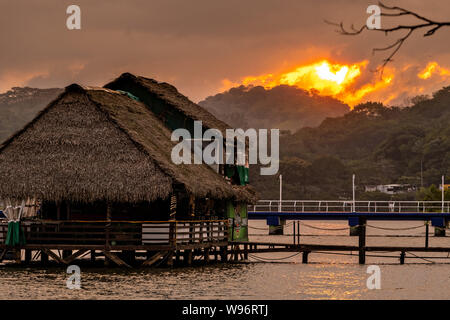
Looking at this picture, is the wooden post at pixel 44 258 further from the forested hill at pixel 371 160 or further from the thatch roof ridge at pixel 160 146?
the forested hill at pixel 371 160

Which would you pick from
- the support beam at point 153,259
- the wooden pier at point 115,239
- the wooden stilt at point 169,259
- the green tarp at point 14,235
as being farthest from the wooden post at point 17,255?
the wooden stilt at point 169,259

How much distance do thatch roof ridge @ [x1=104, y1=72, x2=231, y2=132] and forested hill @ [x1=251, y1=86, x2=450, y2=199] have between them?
81889 mm

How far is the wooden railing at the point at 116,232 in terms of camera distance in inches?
1177

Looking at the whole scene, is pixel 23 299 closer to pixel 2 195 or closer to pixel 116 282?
pixel 116 282

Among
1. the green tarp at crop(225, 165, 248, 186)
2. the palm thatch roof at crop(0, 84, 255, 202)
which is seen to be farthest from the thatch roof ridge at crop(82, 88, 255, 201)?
the green tarp at crop(225, 165, 248, 186)

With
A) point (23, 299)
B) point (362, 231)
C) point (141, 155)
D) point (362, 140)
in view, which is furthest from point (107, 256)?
point (362, 140)

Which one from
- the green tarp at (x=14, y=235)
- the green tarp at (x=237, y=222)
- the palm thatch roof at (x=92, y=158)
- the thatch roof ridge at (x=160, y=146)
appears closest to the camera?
the palm thatch roof at (x=92, y=158)

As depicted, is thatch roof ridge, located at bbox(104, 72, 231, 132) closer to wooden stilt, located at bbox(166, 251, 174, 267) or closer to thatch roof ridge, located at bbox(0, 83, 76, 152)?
thatch roof ridge, located at bbox(0, 83, 76, 152)

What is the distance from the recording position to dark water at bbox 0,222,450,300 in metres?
24.0

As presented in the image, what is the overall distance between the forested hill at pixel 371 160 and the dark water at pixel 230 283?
89.2 metres

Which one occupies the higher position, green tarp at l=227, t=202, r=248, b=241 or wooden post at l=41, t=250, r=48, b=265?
green tarp at l=227, t=202, r=248, b=241

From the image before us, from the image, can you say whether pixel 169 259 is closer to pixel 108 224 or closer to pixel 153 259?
pixel 153 259

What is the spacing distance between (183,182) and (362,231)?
878 centimetres

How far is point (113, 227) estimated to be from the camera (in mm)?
30094
